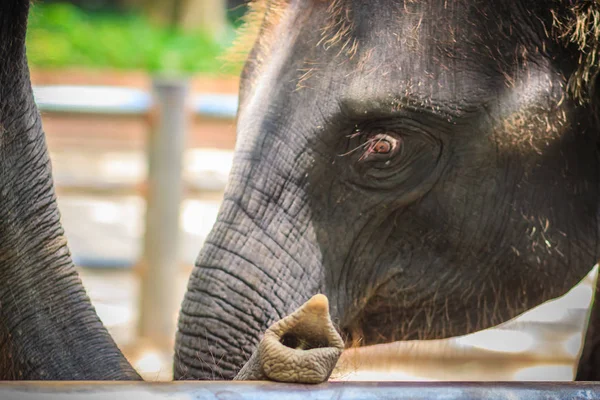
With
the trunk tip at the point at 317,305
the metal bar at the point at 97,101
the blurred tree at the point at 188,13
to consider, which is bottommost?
the trunk tip at the point at 317,305

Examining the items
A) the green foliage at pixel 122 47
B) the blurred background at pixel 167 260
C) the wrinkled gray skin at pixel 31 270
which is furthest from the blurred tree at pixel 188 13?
the wrinkled gray skin at pixel 31 270

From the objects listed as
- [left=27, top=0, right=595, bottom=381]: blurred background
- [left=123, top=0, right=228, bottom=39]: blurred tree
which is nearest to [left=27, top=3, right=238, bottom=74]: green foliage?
[left=123, top=0, right=228, bottom=39]: blurred tree

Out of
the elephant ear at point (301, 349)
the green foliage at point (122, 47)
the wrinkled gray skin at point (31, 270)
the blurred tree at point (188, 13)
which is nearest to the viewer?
the elephant ear at point (301, 349)

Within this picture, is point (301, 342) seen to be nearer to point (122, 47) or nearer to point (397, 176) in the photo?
point (397, 176)

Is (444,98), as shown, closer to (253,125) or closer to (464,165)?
(464,165)

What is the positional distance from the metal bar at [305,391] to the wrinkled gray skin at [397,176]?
728 millimetres

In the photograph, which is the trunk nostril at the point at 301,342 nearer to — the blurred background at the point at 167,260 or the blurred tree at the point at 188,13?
the blurred background at the point at 167,260

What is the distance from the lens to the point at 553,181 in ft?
7.31

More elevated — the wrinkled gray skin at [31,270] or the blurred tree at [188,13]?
the blurred tree at [188,13]

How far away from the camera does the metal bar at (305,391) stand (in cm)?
127

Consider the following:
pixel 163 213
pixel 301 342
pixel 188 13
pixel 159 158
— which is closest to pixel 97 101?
pixel 159 158

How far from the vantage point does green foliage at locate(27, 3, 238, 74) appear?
955 cm

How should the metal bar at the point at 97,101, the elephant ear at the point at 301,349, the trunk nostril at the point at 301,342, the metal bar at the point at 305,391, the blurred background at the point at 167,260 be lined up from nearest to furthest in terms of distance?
the metal bar at the point at 305,391
the elephant ear at the point at 301,349
the trunk nostril at the point at 301,342
the blurred background at the point at 167,260
the metal bar at the point at 97,101

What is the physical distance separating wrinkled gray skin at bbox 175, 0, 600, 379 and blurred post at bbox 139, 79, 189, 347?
239 cm
